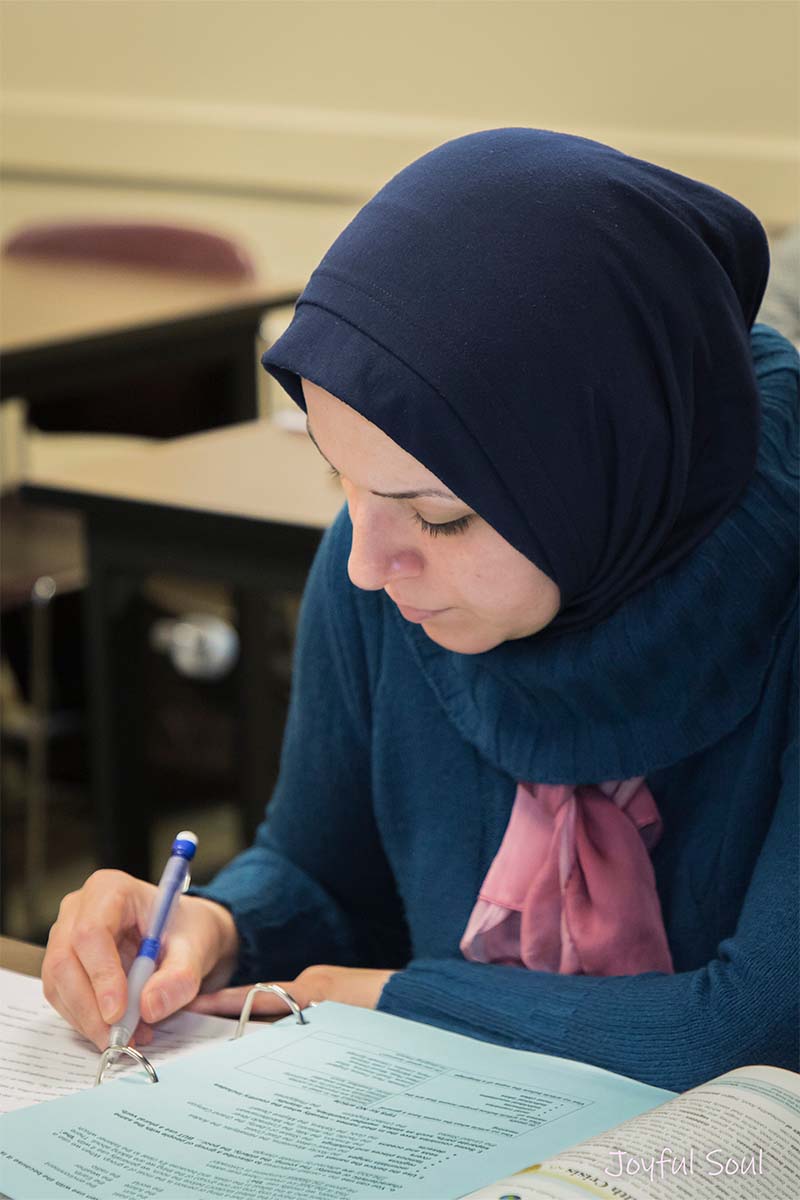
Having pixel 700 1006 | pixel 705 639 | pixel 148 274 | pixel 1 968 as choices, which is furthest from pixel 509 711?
pixel 148 274

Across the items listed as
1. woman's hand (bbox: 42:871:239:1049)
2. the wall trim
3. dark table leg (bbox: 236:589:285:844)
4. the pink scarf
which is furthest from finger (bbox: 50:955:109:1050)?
the wall trim

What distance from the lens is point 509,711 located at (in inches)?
43.2

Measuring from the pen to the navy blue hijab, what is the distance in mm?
292

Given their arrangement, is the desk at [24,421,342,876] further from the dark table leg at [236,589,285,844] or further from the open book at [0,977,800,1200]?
the open book at [0,977,800,1200]

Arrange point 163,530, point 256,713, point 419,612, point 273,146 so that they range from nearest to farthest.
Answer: point 419,612
point 163,530
point 256,713
point 273,146

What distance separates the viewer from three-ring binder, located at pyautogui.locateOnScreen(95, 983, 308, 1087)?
0.87m

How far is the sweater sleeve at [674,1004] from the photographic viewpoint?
921mm

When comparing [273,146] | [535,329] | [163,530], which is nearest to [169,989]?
[535,329]

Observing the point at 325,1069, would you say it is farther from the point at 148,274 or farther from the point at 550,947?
the point at 148,274

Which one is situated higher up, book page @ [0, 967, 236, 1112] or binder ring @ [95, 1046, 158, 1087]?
binder ring @ [95, 1046, 158, 1087]

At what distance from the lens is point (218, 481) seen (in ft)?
6.93

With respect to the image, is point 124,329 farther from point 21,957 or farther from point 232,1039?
point 232,1039

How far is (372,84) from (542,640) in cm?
301

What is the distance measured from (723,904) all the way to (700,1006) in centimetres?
17
